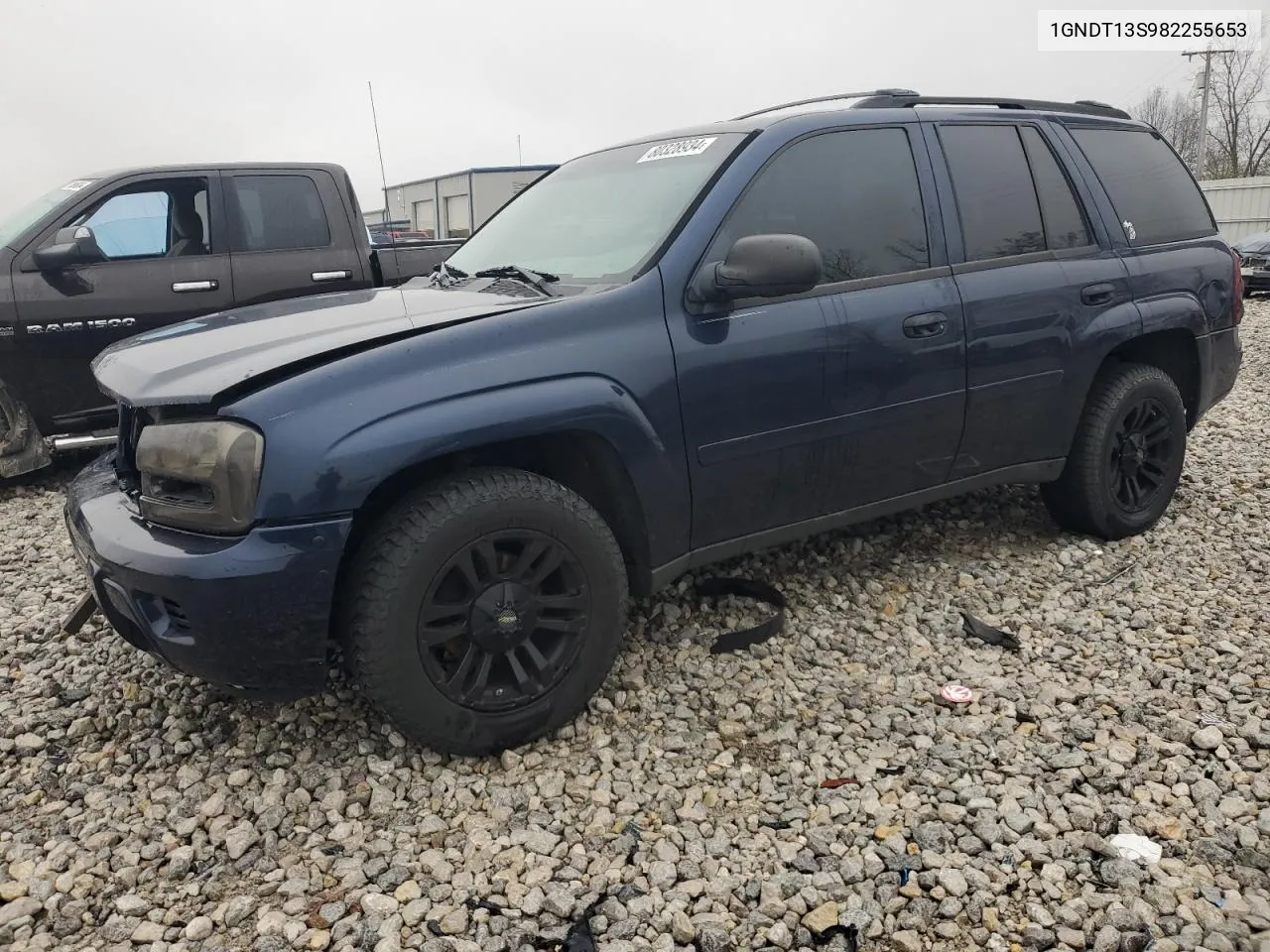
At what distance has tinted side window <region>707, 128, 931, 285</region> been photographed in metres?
3.17

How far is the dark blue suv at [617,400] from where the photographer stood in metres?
2.42

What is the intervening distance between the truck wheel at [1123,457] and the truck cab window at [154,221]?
5129mm

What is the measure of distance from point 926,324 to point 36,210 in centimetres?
534

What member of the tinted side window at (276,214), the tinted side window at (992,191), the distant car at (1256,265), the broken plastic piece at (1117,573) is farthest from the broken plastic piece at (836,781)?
the distant car at (1256,265)

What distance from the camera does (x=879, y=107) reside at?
11.9 ft

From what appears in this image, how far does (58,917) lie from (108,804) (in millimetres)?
435

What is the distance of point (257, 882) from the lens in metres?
2.35

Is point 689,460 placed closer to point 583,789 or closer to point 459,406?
point 459,406

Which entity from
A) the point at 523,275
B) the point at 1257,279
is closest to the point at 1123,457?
the point at 523,275

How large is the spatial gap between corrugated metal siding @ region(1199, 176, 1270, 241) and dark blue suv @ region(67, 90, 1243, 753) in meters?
27.8

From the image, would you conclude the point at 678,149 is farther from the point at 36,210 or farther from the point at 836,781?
the point at 36,210

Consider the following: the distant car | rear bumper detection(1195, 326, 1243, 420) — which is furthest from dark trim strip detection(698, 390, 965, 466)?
the distant car

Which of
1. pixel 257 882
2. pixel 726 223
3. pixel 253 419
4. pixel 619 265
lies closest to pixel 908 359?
pixel 726 223

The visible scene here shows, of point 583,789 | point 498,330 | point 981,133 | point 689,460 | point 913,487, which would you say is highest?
point 981,133
